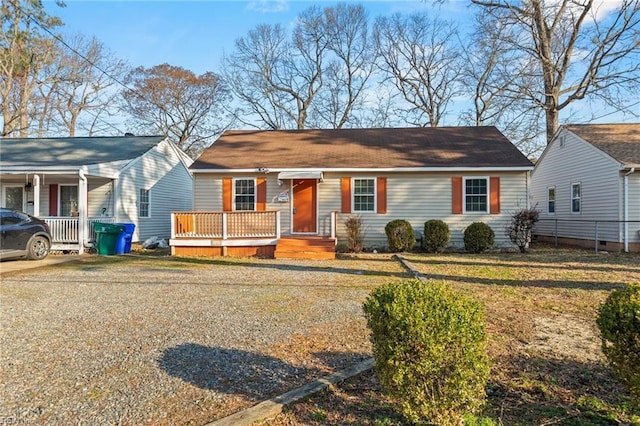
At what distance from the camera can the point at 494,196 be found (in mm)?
13781

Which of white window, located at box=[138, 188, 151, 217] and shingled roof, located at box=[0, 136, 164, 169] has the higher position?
shingled roof, located at box=[0, 136, 164, 169]

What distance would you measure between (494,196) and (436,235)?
2673 millimetres

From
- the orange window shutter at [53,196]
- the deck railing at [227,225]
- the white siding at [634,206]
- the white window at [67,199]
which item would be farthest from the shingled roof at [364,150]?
the orange window shutter at [53,196]

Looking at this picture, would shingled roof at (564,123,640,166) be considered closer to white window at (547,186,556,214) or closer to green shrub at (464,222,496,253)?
white window at (547,186,556,214)

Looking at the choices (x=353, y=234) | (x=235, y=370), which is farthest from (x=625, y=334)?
(x=353, y=234)

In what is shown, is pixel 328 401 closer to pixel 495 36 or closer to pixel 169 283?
pixel 169 283

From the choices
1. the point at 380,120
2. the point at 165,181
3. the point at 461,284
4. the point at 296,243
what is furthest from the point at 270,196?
the point at 380,120

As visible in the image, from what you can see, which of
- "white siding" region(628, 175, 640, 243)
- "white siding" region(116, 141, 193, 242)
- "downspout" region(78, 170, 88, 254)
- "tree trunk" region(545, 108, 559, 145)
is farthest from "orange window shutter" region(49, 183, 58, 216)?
"tree trunk" region(545, 108, 559, 145)

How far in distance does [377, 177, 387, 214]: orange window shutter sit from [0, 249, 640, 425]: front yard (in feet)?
18.5

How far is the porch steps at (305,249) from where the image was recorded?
11852 millimetres

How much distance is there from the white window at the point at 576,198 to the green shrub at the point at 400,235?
299 inches

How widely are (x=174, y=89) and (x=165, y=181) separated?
56.4 feet

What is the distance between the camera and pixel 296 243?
12180 millimetres

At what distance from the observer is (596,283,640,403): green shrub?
8.32ft
